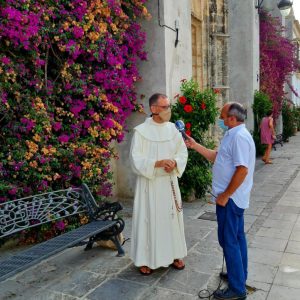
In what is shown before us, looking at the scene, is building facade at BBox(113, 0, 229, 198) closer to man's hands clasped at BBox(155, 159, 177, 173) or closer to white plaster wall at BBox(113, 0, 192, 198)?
white plaster wall at BBox(113, 0, 192, 198)

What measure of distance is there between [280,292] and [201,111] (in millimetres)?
3752

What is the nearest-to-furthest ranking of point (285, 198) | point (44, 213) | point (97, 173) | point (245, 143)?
point (245, 143) → point (44, 213) → point (97, 173) → point (285, 198)

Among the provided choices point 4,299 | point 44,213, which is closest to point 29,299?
point 4,299

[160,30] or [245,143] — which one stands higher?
[160,30]

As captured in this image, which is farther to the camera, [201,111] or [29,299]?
[201,111]

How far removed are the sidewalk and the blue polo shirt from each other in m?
0.96

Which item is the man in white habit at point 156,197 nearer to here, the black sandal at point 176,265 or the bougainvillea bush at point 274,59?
the black sandal at point 176,265

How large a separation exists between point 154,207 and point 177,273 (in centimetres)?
72

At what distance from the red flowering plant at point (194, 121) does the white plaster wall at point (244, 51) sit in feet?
21.2

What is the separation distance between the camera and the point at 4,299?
3496 millimetres

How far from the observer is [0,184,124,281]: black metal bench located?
3.46 metres

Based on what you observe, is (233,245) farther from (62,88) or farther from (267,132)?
(267,132)

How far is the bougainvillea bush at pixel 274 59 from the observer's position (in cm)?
1536

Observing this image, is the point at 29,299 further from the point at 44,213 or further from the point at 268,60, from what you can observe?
the point at 268,60
